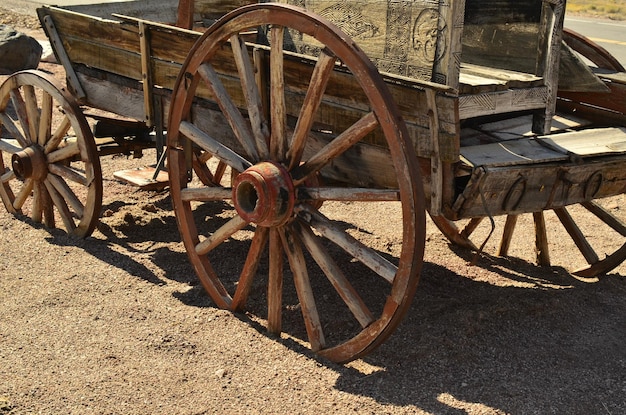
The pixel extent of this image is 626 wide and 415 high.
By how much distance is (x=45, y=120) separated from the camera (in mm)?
5750

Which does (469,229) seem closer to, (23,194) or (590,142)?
(590,142)

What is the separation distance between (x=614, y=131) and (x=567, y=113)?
0.50 metres

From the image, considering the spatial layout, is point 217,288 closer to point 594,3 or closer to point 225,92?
point 225,92

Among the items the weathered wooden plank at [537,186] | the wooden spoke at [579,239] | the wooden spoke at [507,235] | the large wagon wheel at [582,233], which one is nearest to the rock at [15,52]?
the large wagon wheel at [582,233]

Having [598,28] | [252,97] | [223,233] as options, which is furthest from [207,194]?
[598,28]

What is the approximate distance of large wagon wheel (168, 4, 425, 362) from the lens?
11.7 feet

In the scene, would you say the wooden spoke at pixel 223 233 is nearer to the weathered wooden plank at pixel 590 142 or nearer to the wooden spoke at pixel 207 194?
the wooden spoke at pixel 207 194

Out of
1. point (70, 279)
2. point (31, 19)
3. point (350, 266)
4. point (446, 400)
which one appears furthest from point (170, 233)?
point (31, 19)

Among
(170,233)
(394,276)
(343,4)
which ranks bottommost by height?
(170,233)

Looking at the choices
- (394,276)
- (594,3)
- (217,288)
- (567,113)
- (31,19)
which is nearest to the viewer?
(394,276)

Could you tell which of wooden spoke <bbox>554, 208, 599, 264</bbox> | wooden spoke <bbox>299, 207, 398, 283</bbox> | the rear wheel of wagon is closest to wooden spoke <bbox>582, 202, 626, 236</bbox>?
the rear wheel of wagon

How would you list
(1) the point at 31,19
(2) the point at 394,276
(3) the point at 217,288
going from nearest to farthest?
(2) the point at 394,276, (3) the point at 217,288, (1) the point at 31,19

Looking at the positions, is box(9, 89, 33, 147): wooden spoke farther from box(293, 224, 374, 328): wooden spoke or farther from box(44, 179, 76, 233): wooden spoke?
box(293, 224, 374, 328): wooden spoke

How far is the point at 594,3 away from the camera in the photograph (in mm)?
21719
